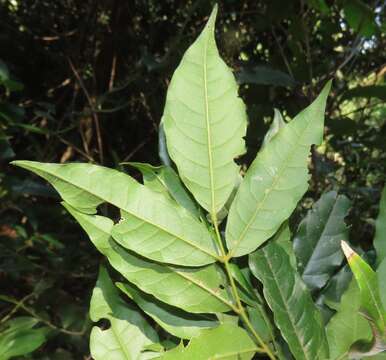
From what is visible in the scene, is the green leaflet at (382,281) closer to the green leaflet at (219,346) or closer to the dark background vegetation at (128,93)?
the green leaflet at (219,346)

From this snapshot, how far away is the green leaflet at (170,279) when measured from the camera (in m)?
0.37

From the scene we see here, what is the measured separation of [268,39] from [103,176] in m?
1.30

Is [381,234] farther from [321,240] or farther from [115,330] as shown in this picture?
[115,330]

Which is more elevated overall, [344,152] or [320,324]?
[320,324]

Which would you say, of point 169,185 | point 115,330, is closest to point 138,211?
point 169,185

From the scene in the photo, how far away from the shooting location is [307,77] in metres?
1.00

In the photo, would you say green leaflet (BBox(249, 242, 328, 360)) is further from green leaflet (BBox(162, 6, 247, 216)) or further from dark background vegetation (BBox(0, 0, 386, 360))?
dark background vegetation (BBox(0, 0, 386, 360))

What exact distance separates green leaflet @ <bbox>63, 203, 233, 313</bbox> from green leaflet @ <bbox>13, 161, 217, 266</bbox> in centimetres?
2

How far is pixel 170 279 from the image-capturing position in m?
0.38

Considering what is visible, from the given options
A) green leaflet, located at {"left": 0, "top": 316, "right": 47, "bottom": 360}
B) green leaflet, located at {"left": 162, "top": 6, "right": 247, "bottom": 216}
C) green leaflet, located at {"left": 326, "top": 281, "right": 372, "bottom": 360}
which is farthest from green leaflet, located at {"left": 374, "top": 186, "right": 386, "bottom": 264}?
green leaflet, located at {"left": 0, "top": 316, "right": 47, "bottom": 360}

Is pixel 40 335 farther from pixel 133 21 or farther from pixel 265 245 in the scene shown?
pixel 133 21

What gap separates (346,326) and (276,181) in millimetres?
130

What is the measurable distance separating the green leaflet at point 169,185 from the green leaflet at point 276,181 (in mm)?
49

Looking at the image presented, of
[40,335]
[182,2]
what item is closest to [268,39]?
[182,2]
